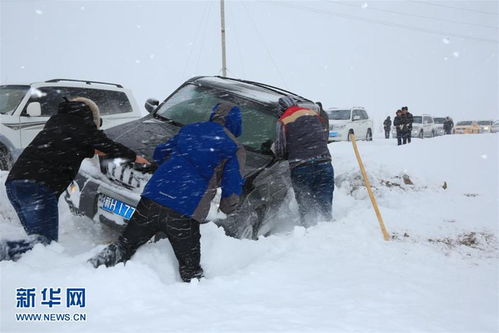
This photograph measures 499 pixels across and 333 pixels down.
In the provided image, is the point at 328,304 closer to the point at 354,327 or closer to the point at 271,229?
the point at 354,327

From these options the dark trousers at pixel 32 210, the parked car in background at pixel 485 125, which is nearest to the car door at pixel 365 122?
the parked car in background at pixel 485 125

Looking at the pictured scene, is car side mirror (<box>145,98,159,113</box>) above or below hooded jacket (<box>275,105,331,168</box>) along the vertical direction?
above

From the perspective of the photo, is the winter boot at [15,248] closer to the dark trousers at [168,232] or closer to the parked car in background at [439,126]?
the dark trousers at [168,232]

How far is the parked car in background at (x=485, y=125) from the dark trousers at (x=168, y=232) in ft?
94.8

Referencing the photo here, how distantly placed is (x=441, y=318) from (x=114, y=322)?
223cm

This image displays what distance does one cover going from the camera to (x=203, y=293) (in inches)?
116

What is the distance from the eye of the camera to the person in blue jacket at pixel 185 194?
309 cm

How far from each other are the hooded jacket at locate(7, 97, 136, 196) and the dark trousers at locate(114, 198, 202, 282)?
0.82m

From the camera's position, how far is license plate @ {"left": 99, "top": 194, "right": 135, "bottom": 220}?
3602 millimetres

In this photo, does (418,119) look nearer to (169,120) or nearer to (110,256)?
(169,120)

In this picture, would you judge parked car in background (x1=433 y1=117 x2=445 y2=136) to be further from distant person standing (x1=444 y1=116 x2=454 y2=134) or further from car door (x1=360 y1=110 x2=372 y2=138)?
car door (x1=360 y1=110 x2=372 y2=138)

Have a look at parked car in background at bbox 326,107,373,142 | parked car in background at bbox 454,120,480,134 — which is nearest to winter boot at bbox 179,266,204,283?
parked car in background at bbox 326,107,373,142

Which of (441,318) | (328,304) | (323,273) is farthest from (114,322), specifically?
(441,318)

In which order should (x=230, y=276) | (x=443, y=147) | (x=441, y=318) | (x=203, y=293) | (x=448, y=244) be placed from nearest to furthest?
(x=441, y=318) → (x=203, y=293) → (x=230, y=276) → (x=448, y=244) → (x=443, y=147)
